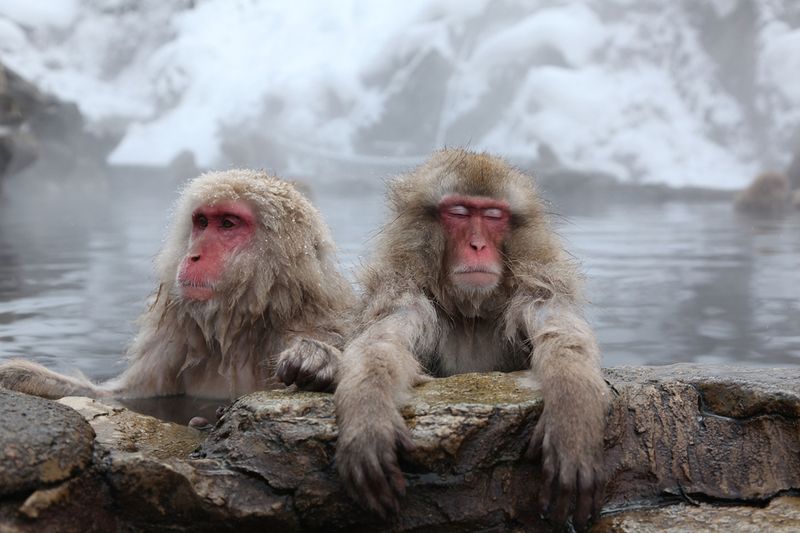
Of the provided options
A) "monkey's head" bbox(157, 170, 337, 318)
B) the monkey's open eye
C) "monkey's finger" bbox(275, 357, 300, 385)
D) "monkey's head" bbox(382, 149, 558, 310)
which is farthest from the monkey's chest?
"monkey's head" bbox(157, 170, 337, 318)

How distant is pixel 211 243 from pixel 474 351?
109 centimetres

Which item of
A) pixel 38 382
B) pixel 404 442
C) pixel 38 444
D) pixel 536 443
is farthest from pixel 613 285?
pixel 38 444

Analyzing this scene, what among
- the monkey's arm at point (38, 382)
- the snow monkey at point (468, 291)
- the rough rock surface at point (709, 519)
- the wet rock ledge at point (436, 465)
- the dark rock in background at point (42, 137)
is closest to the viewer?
the wet rock ledge at point (436, 465)

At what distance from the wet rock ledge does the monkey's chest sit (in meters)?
0.45

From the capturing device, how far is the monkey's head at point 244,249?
338 centimetres

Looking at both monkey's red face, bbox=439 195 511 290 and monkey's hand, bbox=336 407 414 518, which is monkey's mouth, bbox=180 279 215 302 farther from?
monkey's hand, bbox=336 407 414 518

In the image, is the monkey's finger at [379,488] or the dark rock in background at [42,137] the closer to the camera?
the monkey's finger at [379,488]

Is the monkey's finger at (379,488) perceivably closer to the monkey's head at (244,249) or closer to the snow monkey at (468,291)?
the snow monkey at (468,291)

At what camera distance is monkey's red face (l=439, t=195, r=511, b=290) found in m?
2.85

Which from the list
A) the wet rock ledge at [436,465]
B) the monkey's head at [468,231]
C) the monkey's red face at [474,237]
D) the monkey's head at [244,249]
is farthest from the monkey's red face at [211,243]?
the monkey's red face at [474,237]

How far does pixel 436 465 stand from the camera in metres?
2.23

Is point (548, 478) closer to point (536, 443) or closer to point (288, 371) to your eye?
point (536, 443)

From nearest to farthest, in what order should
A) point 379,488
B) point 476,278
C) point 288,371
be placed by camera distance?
point 379,488
point 288,371
point 476,278

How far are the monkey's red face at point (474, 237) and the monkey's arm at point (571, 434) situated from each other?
456 mm
